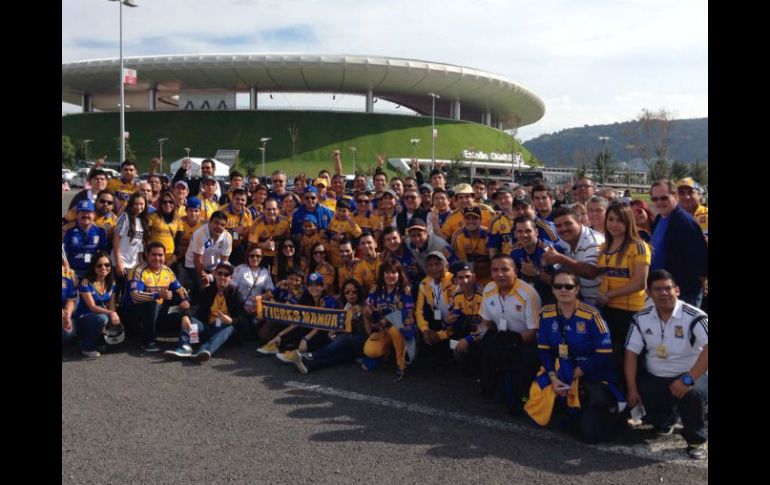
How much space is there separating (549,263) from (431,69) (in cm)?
6688

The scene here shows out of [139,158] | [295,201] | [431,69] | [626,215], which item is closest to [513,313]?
[626,215]

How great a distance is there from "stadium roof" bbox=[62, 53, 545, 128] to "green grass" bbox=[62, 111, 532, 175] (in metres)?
3.62

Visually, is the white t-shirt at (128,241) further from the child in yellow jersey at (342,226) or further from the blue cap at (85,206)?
the child in yellow jersey at (342,226)

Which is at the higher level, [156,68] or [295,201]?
[156,68]

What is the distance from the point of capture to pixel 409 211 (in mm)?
7445

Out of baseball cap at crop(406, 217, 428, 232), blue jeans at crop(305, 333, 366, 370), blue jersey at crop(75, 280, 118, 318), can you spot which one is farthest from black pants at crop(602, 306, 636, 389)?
blue jersey at crop(75, 280, 118, 318)

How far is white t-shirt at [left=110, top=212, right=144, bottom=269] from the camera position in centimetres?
703

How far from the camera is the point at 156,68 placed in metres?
68.9

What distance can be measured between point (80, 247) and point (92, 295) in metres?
0.78

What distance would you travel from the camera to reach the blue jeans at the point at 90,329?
6.01 meters

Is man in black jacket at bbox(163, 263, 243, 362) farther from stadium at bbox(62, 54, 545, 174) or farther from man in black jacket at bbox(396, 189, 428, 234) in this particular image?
stadium at bbox(62, 54, 545, 174)

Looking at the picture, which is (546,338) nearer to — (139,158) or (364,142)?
(364,142)

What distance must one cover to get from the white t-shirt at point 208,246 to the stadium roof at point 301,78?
62104 millimetres
